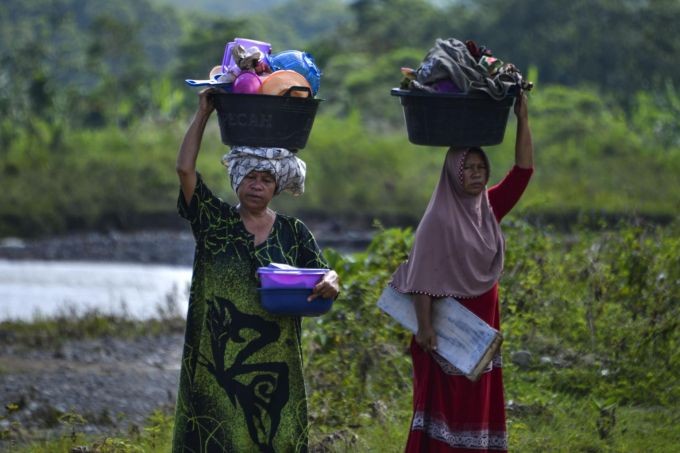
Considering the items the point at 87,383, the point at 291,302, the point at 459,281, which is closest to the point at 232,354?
the point at 291,302

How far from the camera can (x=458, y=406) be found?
436cm

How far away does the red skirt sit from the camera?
4.35 metres

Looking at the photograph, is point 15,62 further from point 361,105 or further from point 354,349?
point 354,349

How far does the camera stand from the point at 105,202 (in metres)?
24.5

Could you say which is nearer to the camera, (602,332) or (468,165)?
(468,165)

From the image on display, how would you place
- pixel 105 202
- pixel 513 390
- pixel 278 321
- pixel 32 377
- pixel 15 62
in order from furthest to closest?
pixel 15 62
pixel 105 202
pixel 32 377
pixel 513 390
pixel 278 321

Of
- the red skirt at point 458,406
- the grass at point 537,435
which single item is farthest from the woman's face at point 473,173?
the grass at point 537,435

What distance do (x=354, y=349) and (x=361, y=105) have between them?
997 inches

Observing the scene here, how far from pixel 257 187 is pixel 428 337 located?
786 mm

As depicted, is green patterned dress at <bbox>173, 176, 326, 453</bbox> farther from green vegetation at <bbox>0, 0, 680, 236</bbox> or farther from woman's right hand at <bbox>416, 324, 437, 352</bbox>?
green vegetation at <bbox>0, 0, 680, 236</bbox>

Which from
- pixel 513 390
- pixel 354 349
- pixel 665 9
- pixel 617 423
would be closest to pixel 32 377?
pixel 354 349

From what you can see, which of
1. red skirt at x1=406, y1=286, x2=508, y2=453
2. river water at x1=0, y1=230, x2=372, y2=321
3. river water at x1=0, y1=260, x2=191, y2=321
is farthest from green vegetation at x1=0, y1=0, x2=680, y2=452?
river water at x1=0, y1=260, x2=191, y2=321

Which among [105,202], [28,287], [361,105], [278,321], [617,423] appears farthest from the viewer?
[361,105]

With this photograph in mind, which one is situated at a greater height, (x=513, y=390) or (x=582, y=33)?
(x=582, y=33)
